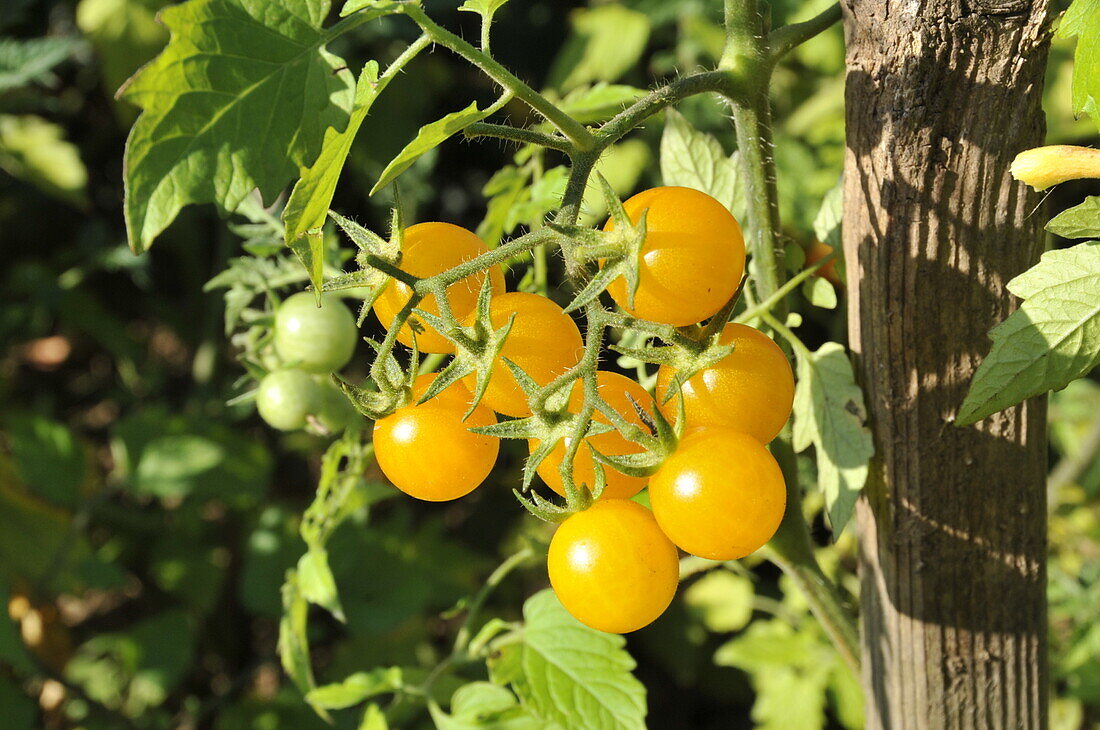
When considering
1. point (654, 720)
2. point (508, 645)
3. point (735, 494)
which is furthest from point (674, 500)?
point (654, 720)

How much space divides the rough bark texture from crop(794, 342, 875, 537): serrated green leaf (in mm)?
23

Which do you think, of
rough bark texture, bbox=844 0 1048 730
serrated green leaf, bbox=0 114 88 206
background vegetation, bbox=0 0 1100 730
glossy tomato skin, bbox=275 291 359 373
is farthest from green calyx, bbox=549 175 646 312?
serrated green leaf, bbox=0 114 88 206

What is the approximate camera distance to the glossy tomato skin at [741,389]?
597 mm

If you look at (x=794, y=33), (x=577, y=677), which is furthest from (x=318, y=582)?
(x=794, y=33)

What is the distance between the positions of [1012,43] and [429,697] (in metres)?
0.82

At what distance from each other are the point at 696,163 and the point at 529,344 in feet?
1.11

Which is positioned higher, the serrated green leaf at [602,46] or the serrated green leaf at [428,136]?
the serrated green leaf at [428,136]

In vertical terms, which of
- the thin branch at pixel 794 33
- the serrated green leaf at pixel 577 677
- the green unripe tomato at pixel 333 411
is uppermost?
the thin branch at pixel 794 33

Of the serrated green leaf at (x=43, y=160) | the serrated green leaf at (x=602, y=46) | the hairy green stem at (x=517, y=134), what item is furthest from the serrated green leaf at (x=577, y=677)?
the serrated green leaf at (x=43, y=160)

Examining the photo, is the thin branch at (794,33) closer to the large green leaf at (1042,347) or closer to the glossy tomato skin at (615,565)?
the large green leaf at (1042,347)

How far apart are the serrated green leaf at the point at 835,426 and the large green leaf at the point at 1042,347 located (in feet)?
0.42

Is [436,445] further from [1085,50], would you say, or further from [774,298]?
[1085,50]

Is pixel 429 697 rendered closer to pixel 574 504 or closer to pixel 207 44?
pixel 574 504

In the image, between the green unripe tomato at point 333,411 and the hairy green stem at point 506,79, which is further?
the green unripe tomato at point 333,411
